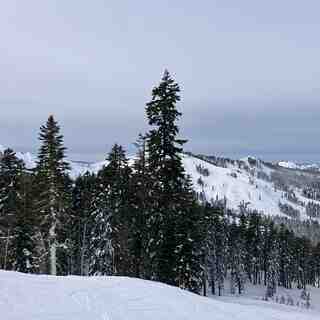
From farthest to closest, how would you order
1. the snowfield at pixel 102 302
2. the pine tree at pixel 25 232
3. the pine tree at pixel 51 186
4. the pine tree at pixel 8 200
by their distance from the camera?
the pine tree at pixel 25 232, the pine tree at pixel 8 200, the pine tree at pixel 51 186, the snowfield at pixel 102 302

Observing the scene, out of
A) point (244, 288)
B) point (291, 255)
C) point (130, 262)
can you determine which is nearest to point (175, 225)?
point (130, 262)

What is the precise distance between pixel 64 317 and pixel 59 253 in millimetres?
27919

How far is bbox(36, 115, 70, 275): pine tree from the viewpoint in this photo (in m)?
30.7

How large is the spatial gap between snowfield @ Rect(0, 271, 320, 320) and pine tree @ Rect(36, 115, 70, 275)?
48.1 ft

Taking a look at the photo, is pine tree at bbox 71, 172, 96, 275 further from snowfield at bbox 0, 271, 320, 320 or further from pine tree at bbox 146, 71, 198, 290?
snowfield at bbox 0, 271, 320, 320

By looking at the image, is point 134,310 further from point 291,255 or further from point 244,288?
point 291,255

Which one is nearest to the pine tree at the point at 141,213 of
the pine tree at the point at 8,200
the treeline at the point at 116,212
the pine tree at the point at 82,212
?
the treeline at the point at 116,212

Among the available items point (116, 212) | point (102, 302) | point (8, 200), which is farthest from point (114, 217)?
point (102, 302)

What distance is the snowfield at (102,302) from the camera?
11.7 meters

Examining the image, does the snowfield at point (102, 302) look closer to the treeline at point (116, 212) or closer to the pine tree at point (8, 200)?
the treeline at point (116, 212)

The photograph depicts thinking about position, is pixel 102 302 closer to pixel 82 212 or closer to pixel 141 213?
pixel 141 213

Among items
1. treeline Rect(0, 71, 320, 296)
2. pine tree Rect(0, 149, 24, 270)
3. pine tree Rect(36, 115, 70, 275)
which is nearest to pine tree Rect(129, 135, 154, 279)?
treeline Rect(0, 71, 320, 296)

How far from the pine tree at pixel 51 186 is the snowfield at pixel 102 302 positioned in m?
14.6

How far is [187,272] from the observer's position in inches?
1066
